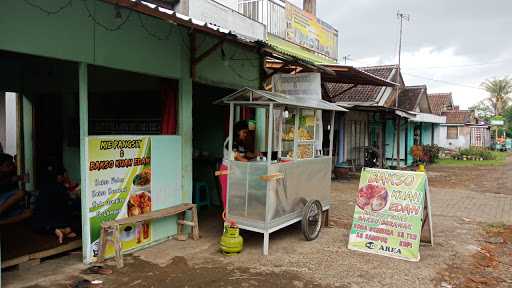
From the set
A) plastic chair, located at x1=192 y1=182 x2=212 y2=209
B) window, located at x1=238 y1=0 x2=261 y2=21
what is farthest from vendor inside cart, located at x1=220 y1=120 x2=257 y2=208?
window, located at x1=238 y1=0 x2=261 y2=21

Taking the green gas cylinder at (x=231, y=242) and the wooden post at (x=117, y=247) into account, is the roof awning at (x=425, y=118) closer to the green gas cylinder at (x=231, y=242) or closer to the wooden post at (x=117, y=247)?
the green gas cylinder at (x=231, y=242)

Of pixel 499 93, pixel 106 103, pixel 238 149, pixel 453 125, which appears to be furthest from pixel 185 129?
pixel 499 93

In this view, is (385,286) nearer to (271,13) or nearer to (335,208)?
(335,208)

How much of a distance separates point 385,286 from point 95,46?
4328mm

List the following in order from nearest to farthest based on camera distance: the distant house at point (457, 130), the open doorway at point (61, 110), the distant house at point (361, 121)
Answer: the open doorway at point (61, 110) → the distant house at point (361, 121) → the distant house at point (457, 130)

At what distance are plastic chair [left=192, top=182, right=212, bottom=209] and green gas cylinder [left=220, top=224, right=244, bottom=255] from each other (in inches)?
111

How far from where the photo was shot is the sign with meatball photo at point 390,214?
545 cm

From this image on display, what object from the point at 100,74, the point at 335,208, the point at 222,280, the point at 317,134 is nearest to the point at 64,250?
the point at 222,280

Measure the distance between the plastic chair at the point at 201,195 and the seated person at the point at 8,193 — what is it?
3103mm

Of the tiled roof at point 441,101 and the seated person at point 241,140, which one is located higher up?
the tiled roof at point 441,101

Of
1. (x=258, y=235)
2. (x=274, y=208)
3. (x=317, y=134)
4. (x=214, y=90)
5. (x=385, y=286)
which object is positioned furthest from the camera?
(x=214, y=90)

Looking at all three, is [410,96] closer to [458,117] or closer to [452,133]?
[458,117]

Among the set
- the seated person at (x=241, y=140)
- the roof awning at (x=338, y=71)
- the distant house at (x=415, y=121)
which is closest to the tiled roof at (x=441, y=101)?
the distant house at (x=415, y=121)

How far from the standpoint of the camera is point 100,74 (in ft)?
24.3
